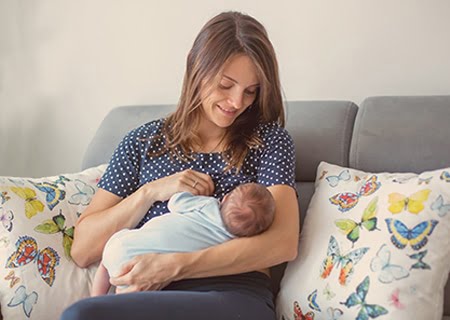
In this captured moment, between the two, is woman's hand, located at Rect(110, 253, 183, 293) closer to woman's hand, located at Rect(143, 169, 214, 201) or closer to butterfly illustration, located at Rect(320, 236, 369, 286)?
woman's hand, located at Rect(143, 169, 214, 201)

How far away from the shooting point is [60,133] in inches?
107

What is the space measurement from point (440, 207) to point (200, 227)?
0.54 m

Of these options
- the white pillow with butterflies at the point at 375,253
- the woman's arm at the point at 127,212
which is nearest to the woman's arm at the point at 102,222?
the woman's arm at the point at 127,212

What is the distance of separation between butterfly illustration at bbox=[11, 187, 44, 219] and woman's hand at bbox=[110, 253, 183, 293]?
14.5 inches

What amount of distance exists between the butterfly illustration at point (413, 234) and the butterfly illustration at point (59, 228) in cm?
84

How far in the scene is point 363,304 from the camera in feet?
5.18

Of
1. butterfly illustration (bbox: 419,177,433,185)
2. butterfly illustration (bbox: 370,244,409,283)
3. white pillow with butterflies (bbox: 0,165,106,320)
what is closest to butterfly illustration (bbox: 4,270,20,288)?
white pillow with butterflies (bbox: 0,165,106,320)

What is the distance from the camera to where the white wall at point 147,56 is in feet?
7.17

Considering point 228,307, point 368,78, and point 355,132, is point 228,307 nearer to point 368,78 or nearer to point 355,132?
point 355,132

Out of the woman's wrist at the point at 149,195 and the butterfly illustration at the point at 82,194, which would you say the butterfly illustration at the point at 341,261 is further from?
the butterfly illustration at the point at 82,194

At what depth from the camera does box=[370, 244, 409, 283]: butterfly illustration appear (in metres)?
1.56

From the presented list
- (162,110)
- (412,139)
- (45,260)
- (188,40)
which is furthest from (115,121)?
(412,139)

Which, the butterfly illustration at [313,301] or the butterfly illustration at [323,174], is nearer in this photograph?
the butterfly illustration at [313,301]

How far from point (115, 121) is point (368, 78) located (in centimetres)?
82
